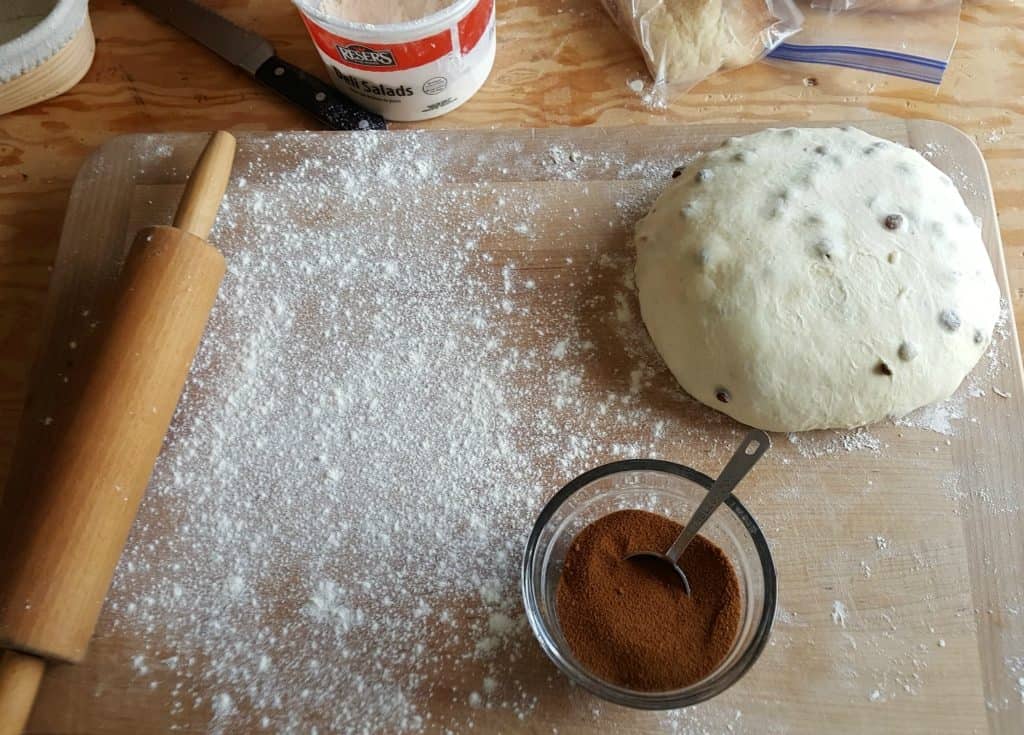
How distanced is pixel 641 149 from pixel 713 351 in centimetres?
33

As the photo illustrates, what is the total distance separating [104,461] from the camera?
82cm

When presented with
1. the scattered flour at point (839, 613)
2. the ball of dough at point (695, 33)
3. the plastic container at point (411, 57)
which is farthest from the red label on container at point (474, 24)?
the scattered flour at point (839, 613)

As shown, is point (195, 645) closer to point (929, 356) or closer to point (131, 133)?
point (131, 133)

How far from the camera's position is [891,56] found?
44.6 inches

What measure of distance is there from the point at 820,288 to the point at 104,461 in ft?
2.56

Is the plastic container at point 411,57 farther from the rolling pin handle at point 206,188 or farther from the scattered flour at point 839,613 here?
the scattered flour at point 839,613

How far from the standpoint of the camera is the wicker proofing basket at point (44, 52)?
105 centimetres

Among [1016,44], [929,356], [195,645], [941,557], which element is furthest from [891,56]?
[195,645]

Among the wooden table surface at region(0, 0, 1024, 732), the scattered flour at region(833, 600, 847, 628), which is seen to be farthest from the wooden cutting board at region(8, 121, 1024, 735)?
the wooden table surface at region(0, 0, 1024, 732)

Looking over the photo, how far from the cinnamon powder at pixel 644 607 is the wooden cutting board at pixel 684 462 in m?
0.10

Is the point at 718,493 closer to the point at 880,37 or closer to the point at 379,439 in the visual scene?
the point at 379,439

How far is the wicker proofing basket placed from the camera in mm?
1052

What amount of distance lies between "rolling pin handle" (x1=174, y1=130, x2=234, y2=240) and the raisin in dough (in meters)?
0.54

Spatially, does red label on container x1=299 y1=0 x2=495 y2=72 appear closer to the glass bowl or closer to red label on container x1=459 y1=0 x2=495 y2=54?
red label on container x1=459 y1=0 x2=495 y2=54
